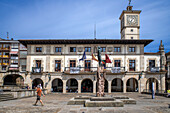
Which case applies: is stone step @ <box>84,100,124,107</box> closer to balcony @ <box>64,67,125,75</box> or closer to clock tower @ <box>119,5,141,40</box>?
balcony @ <box>64,67,125,75</box>

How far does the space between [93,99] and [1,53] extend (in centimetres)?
4190

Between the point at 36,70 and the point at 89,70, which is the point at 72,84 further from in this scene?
the point at 36,70

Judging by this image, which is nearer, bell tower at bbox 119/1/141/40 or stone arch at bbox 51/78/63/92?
stone arch at bbox 51/78/63/92

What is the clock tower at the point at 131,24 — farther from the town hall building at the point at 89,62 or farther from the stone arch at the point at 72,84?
the stone arch at the point at 72,84

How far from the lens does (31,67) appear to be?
123 ft

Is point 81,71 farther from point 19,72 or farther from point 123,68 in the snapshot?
point 19,72

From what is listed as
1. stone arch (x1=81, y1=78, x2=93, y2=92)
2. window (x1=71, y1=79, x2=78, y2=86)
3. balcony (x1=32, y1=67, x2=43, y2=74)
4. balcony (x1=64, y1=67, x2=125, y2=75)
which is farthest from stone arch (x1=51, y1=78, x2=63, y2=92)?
balcony (x1=32, y1=67, x2=43, y2=74)

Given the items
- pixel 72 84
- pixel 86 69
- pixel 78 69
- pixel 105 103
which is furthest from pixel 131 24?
pixel 105 103

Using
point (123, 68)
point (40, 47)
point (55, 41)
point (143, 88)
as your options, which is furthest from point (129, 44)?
point (40, 47)

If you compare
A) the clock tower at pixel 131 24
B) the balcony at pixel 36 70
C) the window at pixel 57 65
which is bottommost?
the balcony at pixel 36 70

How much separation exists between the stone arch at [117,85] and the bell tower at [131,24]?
11.4 metres

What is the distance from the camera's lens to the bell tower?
46.0 metres

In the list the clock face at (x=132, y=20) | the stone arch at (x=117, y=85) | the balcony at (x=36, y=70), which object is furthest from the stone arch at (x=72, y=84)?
the clock face at (x=132, y=20)

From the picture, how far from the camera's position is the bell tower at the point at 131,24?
46.0 m
